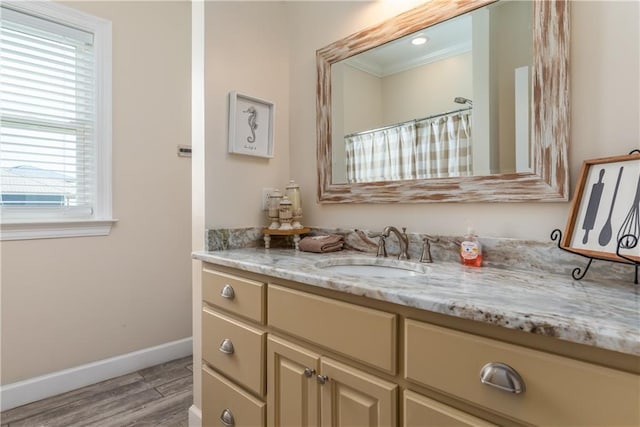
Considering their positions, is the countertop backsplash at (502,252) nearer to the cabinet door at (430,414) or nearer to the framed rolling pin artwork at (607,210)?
the framed rolling pin artwork at (607,210)

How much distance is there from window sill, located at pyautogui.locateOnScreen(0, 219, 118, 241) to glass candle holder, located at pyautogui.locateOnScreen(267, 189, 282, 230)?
3.81 ft

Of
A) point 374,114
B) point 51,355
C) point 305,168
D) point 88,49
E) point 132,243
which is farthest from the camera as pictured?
point 132,243

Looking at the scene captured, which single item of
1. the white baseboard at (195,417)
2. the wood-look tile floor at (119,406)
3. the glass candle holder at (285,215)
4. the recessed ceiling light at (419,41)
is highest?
the recessed ceiling light at (419,41)

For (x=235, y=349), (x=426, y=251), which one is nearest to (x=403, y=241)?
(x=426, y=251)

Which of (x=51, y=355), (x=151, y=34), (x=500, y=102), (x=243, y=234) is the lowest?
(x=51, y=355)

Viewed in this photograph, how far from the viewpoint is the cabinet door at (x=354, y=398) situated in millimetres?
809

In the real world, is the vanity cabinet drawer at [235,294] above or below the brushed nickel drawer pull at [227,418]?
above

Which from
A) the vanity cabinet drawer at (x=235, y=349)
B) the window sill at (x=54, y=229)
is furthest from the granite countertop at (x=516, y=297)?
→ the window sill at (x=54, y=229)

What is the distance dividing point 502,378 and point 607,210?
1.92ft

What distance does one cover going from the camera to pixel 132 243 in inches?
90.0

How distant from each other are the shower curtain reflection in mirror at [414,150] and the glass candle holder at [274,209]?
388 millimetres

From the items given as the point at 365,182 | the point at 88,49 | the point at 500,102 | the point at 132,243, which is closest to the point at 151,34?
the point at 88,49

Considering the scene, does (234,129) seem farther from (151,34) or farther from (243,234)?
(151,34)

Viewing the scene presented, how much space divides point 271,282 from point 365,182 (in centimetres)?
67
